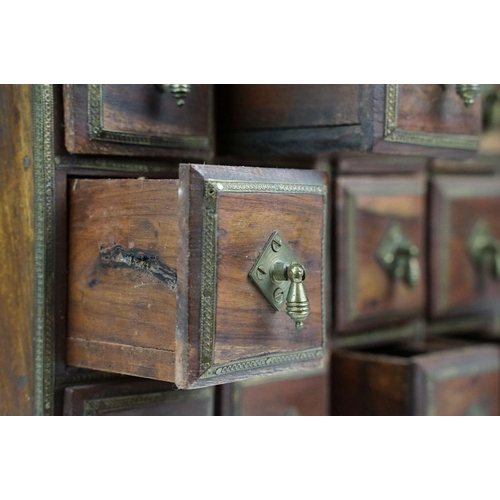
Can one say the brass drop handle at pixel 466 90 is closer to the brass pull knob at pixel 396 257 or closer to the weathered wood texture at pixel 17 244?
the brass pull knob at pixel 396 257

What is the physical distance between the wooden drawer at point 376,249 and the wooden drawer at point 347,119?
0.23m

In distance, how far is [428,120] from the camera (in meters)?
1.29

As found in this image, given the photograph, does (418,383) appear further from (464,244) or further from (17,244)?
(17,244)

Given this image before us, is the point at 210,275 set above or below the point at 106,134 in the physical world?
below

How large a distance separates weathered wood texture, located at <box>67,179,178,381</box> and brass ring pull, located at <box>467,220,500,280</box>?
80cm

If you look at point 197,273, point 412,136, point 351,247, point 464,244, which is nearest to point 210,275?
point 197,273

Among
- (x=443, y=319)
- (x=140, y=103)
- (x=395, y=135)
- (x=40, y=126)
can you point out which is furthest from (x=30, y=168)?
(x=443, y=319)

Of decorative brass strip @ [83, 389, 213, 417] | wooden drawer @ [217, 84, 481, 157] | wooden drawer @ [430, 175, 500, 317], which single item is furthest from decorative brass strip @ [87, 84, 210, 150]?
wooden drawer @ [430, 175, 500, 317]

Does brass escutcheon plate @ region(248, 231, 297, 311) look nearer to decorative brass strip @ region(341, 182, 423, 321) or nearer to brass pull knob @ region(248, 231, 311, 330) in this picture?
brass pull knob @ region(248, 231, 311, 330)

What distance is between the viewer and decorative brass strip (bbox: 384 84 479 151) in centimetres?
124

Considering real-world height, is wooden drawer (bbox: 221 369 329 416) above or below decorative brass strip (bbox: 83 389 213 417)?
below

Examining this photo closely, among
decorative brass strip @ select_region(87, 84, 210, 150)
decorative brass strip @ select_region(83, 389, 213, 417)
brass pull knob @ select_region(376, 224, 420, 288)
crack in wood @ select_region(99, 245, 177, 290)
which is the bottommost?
decorative brass strip @ select_region(83, 389, 213, 417)

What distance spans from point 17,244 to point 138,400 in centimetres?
26

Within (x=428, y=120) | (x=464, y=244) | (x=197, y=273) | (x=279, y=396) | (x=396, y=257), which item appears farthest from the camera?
(x=464, y=244)
